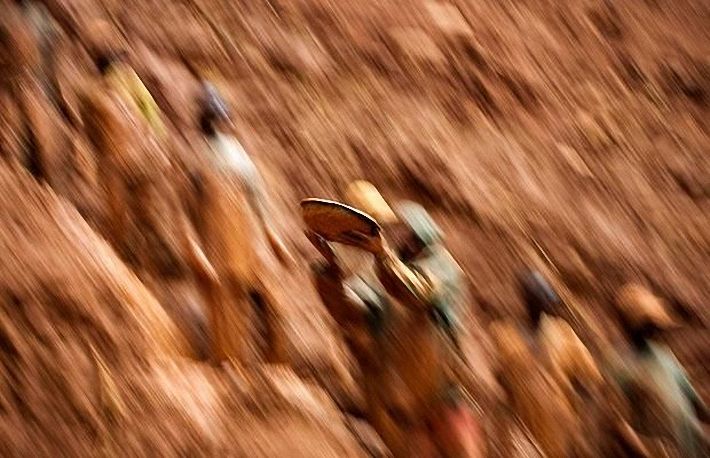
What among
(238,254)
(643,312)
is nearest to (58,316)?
(238,254)

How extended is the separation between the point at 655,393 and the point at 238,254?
2.76ft

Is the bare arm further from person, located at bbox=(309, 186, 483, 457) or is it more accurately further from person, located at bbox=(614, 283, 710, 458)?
person, located at bbox=(614, 283, 710, 458)

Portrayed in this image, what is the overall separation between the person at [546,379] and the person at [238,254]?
43cm

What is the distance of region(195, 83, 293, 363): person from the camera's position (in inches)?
72.2

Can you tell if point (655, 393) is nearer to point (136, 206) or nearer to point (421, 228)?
point (421, 228)

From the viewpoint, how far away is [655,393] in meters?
1.98

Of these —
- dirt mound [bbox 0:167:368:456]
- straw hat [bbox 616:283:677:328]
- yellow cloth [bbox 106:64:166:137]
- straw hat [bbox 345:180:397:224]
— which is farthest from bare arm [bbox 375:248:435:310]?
yellow cloth [bbox 106:64:166:137]

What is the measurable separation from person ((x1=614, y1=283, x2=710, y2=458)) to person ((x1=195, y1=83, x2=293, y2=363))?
2.25 feet

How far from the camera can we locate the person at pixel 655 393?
196 cm

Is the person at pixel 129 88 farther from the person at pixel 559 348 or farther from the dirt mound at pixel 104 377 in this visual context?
the person at pixel 559 348

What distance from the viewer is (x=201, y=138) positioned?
2.17m

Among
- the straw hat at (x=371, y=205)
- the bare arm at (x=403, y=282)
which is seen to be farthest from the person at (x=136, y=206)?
the bare arm at (x=403, y=282)

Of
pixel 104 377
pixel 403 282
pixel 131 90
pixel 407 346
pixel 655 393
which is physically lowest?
pixel 655 393

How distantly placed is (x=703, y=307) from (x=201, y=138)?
1464 millimetres
